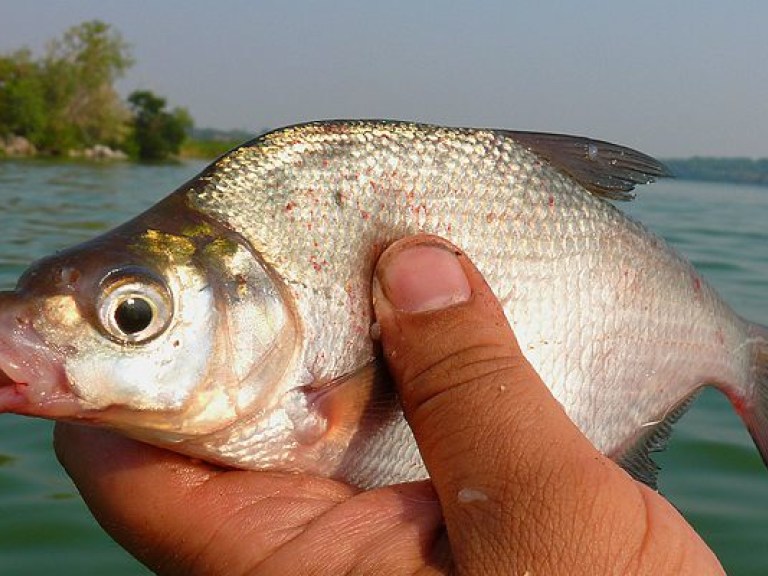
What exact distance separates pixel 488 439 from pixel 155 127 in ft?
299

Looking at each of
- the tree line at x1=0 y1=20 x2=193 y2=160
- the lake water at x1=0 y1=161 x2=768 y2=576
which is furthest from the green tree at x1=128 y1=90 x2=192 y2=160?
the lake water at x1=0 y1=161 x2=768 y2=576

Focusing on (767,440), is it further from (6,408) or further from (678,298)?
(6,408)

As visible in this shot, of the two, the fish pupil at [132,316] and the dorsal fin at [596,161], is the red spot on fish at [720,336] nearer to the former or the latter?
the dorsal fin at [596,161]

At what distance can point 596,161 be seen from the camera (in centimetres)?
293

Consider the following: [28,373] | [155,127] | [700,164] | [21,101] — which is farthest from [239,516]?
[155,127]

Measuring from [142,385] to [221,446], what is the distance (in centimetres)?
32

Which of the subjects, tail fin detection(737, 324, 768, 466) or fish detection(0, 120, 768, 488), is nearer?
fish detection(0, 120, 768, 488)

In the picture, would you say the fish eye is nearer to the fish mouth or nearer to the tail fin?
the fish mouth

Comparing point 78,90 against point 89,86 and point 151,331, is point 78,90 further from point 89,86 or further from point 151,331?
point 151,331

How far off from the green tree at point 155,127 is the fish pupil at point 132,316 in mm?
84670

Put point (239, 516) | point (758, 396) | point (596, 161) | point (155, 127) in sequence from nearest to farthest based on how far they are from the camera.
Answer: point (239, 516) → point (596, 161) → point (758, 396) → point (155, 127)

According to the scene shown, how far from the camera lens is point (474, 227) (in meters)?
2.58

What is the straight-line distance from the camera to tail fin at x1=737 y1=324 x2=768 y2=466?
133 inches

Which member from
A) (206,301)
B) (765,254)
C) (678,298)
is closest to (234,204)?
(206,301)
